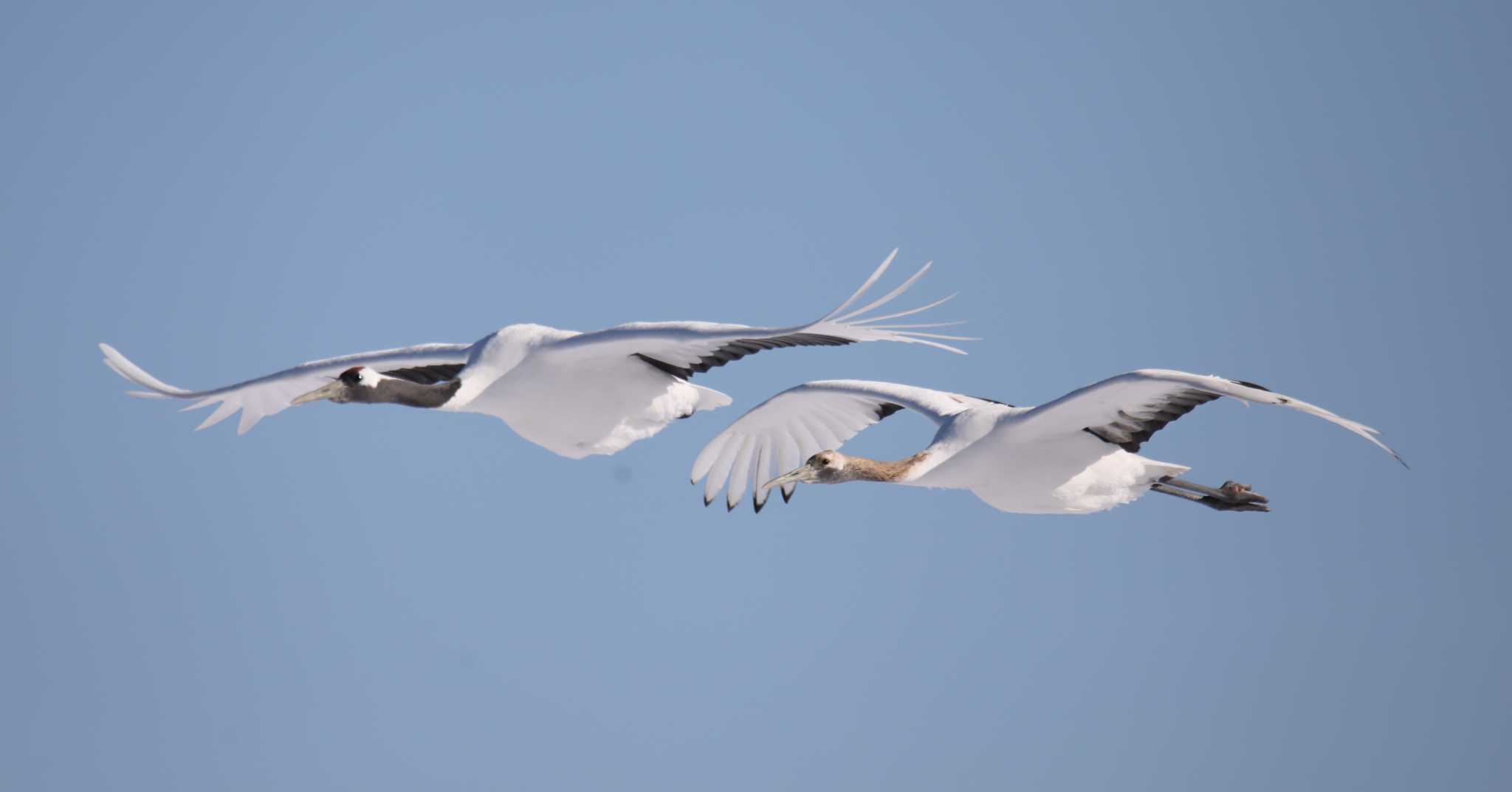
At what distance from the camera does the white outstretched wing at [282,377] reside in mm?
17344

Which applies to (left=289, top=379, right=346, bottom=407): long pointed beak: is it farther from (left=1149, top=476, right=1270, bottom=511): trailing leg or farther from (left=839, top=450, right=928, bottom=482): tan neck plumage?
(left=1149, top=476, right=1270, bottom=511): trailing leg

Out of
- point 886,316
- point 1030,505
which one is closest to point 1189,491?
point 1030,505

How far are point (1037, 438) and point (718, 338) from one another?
2.90m

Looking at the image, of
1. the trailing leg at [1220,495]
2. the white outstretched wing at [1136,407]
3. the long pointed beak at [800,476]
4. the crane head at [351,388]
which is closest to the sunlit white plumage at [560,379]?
the crane head at [351,388]

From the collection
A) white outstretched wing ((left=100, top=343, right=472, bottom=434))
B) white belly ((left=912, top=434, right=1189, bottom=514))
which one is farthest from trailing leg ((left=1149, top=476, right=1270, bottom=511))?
white outstretched wing ((left=100, top=343, right=472, bottom=434))

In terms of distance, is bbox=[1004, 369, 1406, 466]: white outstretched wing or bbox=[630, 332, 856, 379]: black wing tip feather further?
bbox=[630, 332, 856, 379]: black wing tip feather

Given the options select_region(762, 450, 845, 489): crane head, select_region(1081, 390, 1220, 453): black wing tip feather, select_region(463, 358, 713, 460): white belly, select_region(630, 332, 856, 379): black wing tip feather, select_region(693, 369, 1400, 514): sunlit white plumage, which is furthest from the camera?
select_region(463, 358, 713, 460): white belly

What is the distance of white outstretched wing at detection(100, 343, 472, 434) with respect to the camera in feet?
56.9

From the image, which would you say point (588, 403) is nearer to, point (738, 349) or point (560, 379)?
point (560, 379)

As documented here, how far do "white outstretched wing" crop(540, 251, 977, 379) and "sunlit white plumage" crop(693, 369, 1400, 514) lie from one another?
1.30 meters

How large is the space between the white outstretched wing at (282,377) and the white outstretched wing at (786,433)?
2.91m

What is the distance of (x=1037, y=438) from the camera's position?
15.0 meters

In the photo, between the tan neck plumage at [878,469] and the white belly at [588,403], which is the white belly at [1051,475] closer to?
the tan neck plumage at [878,469]

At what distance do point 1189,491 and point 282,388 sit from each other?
960 centimetres
